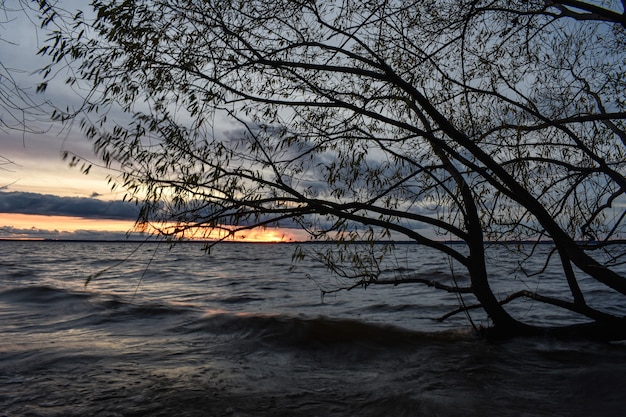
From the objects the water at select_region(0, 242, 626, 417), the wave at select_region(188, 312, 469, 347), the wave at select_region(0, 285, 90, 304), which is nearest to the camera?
the water at select_region(0, 242, 626, 417)

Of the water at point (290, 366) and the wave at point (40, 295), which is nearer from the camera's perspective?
the water at point (290, 366)

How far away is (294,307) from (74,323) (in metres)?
6.78

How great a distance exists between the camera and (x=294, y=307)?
15016mm

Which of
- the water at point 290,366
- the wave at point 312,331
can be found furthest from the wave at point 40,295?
the wave at point 312,331

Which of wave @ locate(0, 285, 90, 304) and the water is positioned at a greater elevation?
the water

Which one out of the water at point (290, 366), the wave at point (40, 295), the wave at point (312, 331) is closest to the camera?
the water at point (290, 366)

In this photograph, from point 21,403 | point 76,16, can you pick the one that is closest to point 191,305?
point 21,403

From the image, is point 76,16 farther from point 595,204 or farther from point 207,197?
point 595,204

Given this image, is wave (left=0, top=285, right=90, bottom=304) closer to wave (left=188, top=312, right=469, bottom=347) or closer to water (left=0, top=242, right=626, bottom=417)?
water (left=0, top=242, right=626, bottom=417)

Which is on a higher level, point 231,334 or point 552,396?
point 552,396

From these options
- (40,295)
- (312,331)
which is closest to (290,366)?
(312,331)

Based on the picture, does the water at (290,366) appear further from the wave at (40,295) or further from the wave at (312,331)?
the wave at (40,295)

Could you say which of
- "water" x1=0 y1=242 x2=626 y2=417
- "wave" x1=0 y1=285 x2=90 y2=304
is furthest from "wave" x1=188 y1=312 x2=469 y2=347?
"wave" x1=0 y1=285 x2=90 y2=304

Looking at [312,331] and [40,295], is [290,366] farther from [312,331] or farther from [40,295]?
[40,295]
